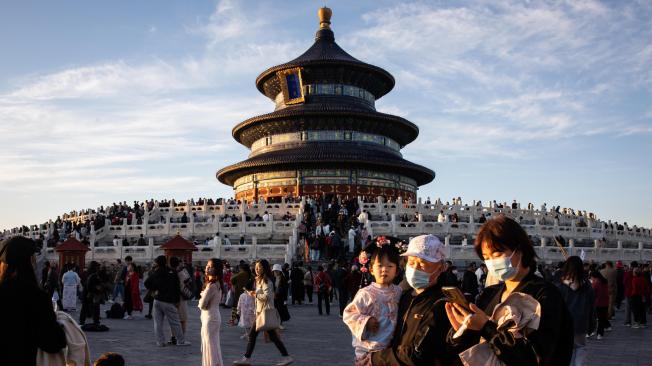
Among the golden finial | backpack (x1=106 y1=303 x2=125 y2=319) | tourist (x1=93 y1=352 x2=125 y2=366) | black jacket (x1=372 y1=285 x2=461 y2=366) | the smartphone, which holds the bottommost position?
backpack (x1=106 y1=303 x2=125 y2=319)

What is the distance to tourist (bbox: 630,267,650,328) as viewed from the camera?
49.2ft

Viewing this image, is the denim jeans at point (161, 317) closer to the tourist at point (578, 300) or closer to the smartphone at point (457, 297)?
the tourist at point (578, 300)

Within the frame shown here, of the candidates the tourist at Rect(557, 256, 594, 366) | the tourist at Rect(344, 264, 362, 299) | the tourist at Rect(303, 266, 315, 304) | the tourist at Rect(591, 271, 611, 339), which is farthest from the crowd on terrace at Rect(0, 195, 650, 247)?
the tourist at Rect(557, 256, 594, 366)

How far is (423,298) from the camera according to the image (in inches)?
163

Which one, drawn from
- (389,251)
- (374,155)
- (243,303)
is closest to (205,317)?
(243,303)

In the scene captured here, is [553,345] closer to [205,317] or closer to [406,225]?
[205,317]

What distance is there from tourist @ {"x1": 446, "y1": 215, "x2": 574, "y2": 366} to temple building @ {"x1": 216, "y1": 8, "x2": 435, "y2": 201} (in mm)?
39119

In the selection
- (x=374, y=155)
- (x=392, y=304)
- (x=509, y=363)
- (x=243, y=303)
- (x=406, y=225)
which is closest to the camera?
(x=509, y=363)

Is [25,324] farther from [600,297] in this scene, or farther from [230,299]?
[230,299]

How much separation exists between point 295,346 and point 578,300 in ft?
17.0

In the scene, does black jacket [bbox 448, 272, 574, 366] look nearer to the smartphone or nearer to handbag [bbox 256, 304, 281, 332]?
the smartphone

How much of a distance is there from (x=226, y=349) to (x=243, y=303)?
853mm

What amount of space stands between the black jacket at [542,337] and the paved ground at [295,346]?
251 inches

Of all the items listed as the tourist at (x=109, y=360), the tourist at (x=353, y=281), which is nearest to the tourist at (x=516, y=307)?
the tourist at (x=109, y=360)
